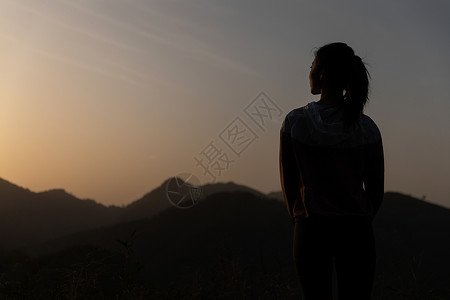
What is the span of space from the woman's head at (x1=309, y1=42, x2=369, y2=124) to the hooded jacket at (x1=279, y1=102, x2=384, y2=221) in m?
0.12

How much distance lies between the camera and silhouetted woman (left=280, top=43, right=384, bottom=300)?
2.56 meters

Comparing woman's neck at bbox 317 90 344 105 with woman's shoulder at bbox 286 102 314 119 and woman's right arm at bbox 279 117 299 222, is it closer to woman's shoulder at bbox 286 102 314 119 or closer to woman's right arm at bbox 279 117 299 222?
woman's shoulder at bbox 286 102 314 119

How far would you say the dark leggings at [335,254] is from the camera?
2.55 metres

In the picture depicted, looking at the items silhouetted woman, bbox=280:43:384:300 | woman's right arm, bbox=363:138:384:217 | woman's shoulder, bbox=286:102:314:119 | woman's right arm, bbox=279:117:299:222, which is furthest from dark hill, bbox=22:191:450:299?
woman's shoulder, bbox=286:102:314:119

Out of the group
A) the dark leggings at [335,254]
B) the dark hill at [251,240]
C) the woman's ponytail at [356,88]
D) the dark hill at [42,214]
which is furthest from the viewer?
the dark hill at [42,214]

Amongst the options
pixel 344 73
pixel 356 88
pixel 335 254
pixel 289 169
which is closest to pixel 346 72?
pixel 344 73

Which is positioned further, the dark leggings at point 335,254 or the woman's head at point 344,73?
the woman's head at point 344,73

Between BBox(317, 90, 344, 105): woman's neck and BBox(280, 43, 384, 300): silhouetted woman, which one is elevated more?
BBox(317, 90, 344, 105): woman's neck

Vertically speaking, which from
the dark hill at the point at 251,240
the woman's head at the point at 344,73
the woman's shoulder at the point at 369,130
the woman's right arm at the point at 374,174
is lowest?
the dark hill at the point at 251,240

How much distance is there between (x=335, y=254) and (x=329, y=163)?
1.78 ft

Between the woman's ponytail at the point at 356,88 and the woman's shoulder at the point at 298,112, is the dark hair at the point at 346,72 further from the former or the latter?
the woman's shoulder at the point at 298,112

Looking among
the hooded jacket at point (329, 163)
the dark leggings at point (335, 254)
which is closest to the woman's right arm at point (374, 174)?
the hooded jacket at point (329, 163)

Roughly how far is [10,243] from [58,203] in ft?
45.1

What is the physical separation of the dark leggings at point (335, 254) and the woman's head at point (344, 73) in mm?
738
